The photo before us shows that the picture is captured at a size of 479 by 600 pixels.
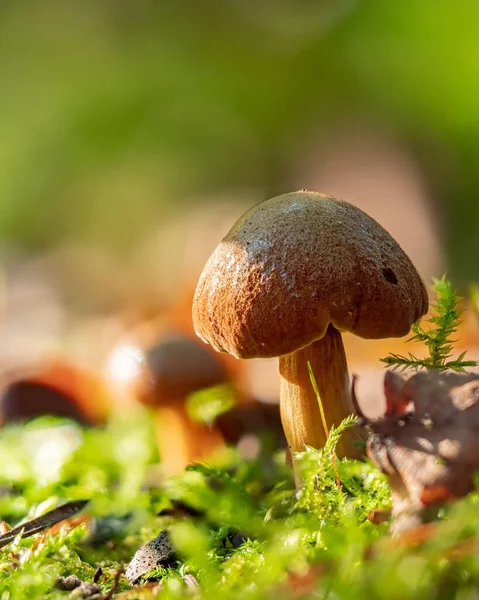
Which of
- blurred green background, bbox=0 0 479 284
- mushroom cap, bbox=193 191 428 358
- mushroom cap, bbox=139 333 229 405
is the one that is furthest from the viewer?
blurred green background, bbox=0 0 479 284

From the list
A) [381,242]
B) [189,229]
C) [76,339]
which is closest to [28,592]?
[381,242]

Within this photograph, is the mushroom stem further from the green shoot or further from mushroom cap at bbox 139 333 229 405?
mushroom cap at bbox 139 333 229 405

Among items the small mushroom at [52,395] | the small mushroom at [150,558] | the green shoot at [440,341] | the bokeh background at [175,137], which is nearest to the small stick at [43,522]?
the small mushroom at [150,558]

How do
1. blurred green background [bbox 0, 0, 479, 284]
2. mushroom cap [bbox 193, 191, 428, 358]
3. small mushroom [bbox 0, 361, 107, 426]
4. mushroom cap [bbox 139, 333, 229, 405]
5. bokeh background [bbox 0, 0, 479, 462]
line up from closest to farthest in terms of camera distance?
mushroom cap [bbox 193, 191, 428, 358] < mushroom cap [bbox 139, 333, 229, 405] < small mushroom [bbox 0, 361, 107, 426] < bokeh background [bbox 0, 0, 479, 462] < blurred green background [bbox 0, 0, 479, 284]

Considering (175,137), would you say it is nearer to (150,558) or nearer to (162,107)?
(162,107)

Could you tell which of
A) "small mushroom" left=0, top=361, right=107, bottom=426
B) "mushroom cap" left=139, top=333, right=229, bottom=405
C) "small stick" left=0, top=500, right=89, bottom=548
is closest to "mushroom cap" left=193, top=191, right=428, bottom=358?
"small stick" left=0, top=500, right=89, bottom=548

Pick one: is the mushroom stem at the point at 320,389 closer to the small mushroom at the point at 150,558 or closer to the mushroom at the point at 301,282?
the mushroom at the point at 301,282
